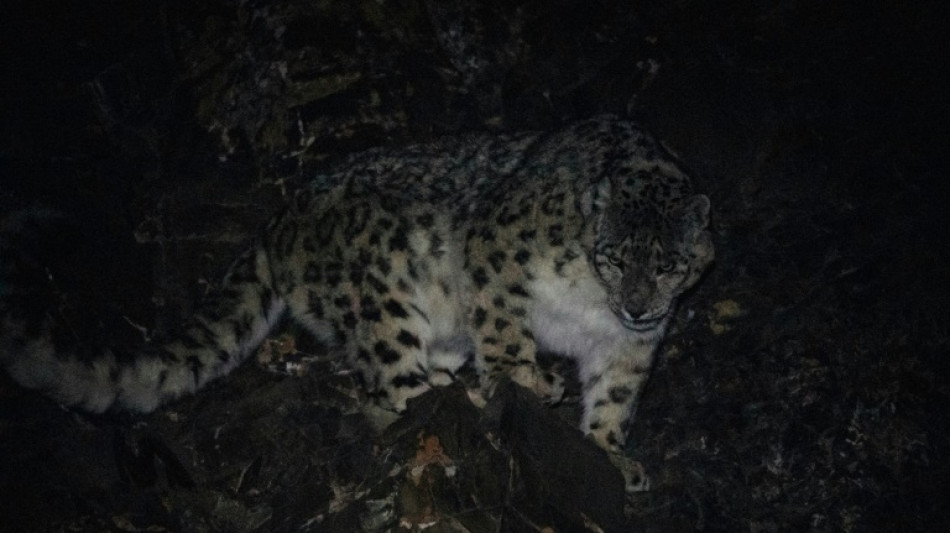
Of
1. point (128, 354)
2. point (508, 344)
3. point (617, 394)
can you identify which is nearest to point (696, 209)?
point (617, 394)

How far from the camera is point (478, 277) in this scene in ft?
20.6

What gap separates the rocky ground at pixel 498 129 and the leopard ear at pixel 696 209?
41.3 inches

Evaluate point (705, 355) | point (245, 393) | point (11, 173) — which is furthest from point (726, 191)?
point (11, 173)

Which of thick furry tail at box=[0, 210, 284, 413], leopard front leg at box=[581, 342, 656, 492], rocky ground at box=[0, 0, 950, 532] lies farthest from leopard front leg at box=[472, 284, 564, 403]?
thick furry tail at box=[0, 210, 284, 413]

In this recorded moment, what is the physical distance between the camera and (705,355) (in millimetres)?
6516

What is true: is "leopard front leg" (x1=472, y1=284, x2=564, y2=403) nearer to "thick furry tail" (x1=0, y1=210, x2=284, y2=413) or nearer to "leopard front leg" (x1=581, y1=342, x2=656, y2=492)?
"leopard front leg" (x1=581, y1=342, x2=656, y2=492)

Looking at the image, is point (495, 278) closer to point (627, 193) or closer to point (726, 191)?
point (627, 193)

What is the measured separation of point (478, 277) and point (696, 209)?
132 cm

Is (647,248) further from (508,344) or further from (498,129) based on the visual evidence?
(498,129)

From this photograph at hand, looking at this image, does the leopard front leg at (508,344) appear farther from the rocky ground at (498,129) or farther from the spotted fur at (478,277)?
the rocky ground at (498,129)

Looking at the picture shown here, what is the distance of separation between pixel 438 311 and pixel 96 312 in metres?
2.09

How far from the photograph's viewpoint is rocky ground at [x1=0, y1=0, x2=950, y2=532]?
5574 millimetres

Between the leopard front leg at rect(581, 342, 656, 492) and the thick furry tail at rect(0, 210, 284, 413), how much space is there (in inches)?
77.6

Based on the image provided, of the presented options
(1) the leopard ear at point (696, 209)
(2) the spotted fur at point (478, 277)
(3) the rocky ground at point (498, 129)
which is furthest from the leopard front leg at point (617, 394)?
(1) the leopard ear at point (696, 209)
